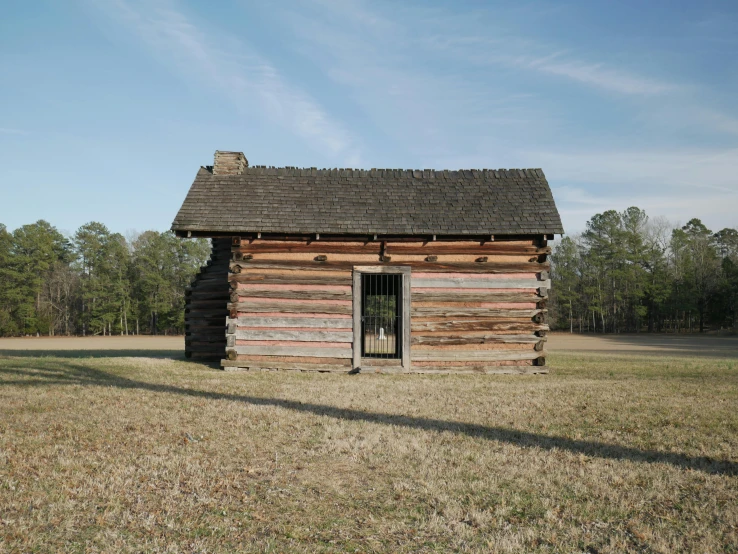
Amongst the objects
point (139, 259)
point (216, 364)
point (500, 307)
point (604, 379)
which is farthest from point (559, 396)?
point (139, 259)

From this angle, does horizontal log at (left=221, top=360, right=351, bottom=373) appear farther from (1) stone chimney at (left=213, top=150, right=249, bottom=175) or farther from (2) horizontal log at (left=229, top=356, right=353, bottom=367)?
(1) stone chimney at (left=213, top=150, right=249, bottom=175)

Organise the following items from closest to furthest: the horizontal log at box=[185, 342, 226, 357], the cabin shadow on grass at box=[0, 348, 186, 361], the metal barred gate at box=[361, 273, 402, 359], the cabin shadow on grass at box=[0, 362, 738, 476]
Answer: the cabin shadow on grass at box=[0, 362, 738, 476] → the metal barred gate at box=[361, 273, 402, 359] → the horizontal log at box=[185, 342, 226, 357] → the cabin shadow on grass at box=[0, 348, 186, 361]

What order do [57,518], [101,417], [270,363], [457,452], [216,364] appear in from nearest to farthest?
[57,518], [457,452], [101,417], [270,363], [216,364]

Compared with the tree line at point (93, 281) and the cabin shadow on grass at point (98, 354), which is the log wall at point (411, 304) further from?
the tree line at point (93, 281)

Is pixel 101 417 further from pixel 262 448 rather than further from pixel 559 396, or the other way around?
pixel 559 396

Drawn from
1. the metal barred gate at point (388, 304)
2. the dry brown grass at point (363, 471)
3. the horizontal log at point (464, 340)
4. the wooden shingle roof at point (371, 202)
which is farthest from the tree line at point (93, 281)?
the dry brown grass at point (363, 471)

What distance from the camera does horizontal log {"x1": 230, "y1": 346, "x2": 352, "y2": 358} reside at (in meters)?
14.6

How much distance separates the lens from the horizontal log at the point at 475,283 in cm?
1477

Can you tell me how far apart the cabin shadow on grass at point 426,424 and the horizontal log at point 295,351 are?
11.1 ft

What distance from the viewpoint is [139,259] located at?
64438 mm

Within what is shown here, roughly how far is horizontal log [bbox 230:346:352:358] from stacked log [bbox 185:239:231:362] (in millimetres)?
2644

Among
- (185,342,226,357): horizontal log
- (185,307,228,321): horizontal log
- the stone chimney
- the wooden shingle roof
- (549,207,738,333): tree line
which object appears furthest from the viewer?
(549,207,738,333): tree line

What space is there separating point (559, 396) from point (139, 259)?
62141mm

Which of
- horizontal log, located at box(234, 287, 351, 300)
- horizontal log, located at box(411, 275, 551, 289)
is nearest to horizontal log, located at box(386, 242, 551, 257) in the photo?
horizontal log, located at box(411, 275, 551, 289)
